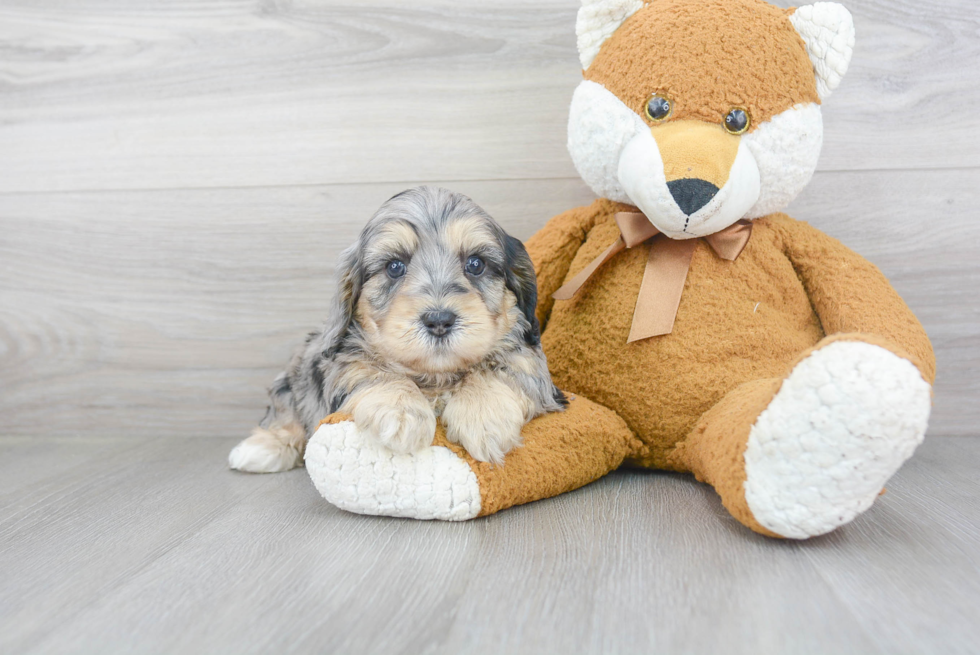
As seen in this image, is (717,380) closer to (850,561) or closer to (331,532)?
(850,561)

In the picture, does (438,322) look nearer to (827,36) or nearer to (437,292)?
(437,292)

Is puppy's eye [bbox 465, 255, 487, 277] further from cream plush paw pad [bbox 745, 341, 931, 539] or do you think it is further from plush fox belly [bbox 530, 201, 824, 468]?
cream plush paw pad [bbox 745, 341, 931, 539]

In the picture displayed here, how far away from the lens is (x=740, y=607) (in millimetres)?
1077

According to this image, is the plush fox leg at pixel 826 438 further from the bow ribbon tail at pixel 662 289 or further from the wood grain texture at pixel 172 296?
the wood grain texture at pixel 172 296

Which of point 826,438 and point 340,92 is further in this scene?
point 340,92

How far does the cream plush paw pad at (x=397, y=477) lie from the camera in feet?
4.73

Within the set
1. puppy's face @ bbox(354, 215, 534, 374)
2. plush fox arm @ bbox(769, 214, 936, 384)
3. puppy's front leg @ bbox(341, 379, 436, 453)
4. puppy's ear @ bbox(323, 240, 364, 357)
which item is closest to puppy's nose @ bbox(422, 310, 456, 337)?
puppy's face @ bbox(354, 215, 534, 374)

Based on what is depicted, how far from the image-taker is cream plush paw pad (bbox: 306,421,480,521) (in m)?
1.44

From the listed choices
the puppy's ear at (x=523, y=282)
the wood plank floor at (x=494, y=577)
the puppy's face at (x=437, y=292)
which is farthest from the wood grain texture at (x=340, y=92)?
the wood plank floor at (x=494, y=577)

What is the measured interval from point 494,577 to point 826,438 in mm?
596

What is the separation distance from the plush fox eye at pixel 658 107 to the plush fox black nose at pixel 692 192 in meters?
0.20

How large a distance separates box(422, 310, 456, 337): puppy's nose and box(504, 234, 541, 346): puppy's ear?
31 centimetres

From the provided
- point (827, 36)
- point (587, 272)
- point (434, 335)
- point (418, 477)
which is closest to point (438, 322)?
point (434, 335)

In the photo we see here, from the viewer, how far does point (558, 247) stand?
1921mm
